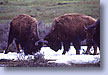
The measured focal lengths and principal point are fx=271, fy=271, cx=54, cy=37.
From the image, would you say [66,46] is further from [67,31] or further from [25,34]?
[25,34]

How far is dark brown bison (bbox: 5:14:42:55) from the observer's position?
233cm

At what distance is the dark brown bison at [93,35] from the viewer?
2.27 m

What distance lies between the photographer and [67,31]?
2322 millimetres

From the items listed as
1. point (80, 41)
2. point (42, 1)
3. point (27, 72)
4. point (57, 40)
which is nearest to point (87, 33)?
point (80, 41)

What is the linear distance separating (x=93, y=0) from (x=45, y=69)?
0.72m

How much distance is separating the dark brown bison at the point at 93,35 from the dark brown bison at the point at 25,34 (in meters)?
0.44

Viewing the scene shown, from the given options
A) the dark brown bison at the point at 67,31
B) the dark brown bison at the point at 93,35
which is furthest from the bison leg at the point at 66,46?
the dark brown bison at the point at 93,35

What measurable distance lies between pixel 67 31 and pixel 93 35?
Result: 0.73ft

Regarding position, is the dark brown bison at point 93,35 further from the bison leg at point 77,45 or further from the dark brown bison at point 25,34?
the dark brown bison at point 25,34

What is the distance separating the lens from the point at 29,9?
2.33 meters

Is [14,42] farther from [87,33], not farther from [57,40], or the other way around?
[87,33]

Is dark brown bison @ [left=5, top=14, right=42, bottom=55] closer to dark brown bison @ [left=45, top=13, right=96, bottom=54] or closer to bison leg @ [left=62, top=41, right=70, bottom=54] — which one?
dark brown bison @ [left=45, top=13, right=96, bottom=54]

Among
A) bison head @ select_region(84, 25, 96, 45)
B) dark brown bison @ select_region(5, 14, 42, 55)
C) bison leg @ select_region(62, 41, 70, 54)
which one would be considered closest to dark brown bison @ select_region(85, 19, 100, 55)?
bison head @ select_region(84, 25, 96, 45)

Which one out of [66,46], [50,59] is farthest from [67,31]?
[50,59]
